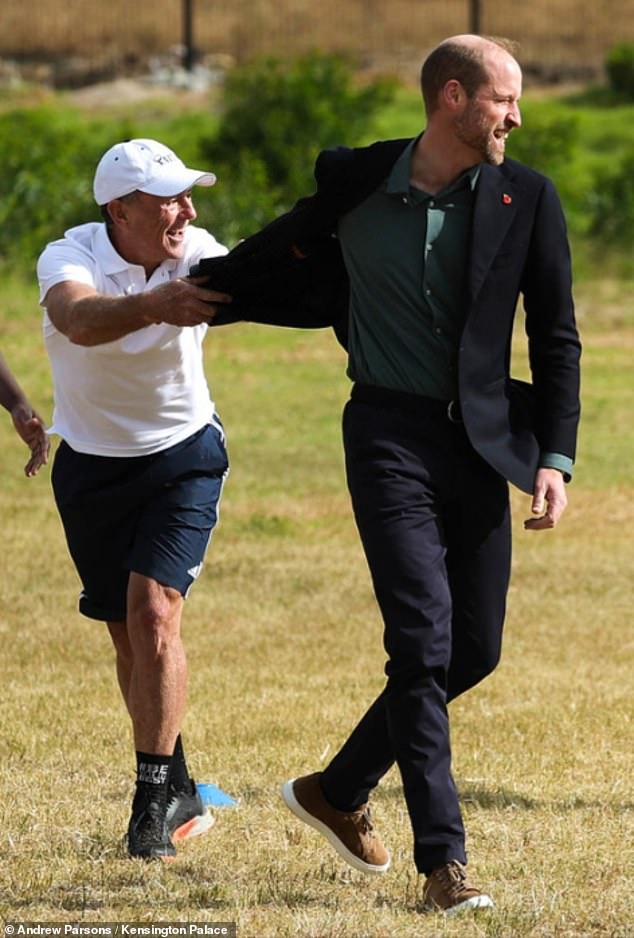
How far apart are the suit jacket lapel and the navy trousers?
358mm

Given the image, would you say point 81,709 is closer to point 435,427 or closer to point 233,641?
point 233,641

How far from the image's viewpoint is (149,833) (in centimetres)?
576

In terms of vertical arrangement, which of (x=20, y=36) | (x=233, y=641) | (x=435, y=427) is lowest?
(x=20, y=36)

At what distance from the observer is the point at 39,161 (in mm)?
26656

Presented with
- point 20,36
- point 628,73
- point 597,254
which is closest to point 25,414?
point 597,254

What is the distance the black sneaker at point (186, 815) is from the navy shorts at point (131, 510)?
570 mm

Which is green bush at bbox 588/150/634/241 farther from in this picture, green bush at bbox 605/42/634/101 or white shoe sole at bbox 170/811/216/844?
white shoe sole at bbox 170/811/216/844

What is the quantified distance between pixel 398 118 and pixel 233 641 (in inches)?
1133

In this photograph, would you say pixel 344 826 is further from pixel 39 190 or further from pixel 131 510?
pixel 39 190

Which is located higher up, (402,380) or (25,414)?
(402,380)

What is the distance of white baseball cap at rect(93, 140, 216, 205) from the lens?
18.8 ft

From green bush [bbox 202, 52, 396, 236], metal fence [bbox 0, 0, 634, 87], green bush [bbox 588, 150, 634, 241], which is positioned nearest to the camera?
green bush [bbox 588, 150, 634, 241]

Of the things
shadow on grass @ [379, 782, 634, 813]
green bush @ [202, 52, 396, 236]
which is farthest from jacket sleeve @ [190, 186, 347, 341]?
green bush @ [202, 52, 396, 236]

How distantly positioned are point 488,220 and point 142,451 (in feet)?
4.60
